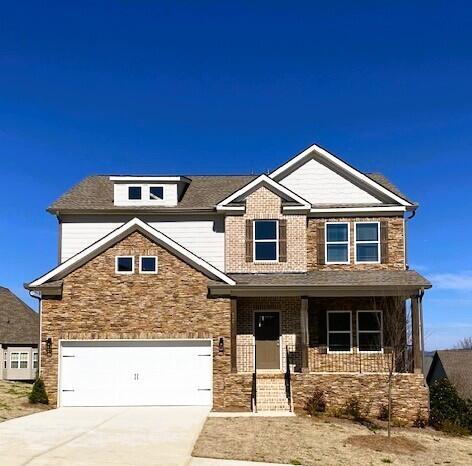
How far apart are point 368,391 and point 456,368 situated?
311 inches

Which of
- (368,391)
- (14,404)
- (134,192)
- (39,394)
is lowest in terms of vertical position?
(14,404)

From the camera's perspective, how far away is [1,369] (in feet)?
112

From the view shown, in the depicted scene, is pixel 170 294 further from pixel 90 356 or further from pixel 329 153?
pixel 329 153

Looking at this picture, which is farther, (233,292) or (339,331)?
(339,331)

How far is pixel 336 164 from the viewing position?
25.3 metres

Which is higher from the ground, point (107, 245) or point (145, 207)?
point (145, 207)

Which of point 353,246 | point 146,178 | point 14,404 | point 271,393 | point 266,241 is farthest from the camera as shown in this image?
point 146,178

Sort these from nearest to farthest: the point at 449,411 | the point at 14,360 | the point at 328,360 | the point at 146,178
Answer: the point at 449,411 → the point at 328,360 → the point at 146,178 → the point at 14,360

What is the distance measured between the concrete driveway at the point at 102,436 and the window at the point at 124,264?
445 centimetres

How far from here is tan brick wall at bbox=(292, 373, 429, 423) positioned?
67.1 feet

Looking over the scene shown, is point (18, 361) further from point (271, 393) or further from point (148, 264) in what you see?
point (271, 393)

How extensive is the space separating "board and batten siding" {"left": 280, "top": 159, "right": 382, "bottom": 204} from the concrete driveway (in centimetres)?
922

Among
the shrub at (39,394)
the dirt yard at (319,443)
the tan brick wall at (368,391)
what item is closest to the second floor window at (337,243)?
the tan brick wall at (368,391)

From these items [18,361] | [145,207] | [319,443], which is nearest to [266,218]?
[145,207]
